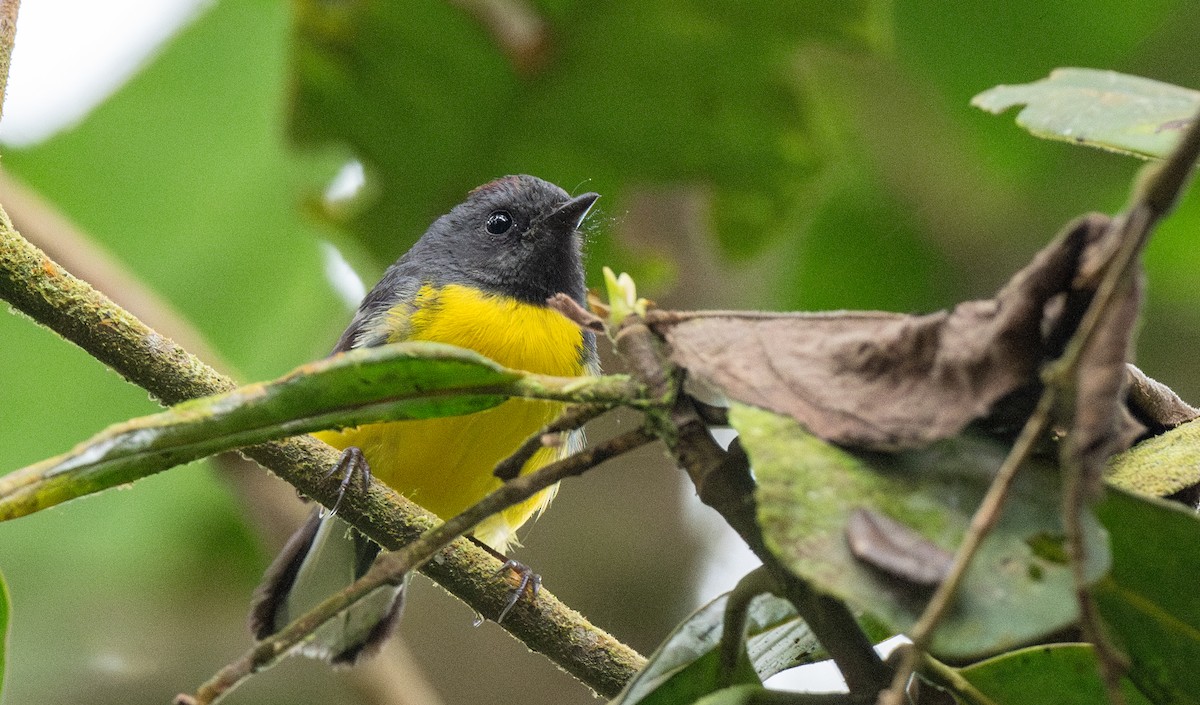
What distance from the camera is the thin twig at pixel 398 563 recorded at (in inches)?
47.0

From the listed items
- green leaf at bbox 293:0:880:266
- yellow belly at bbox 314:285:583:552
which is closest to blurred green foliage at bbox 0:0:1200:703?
green leaf at bbox 293:0:880:266

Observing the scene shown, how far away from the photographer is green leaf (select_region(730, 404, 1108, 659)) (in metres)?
1.03

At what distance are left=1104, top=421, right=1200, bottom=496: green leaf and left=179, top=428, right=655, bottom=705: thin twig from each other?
59cm

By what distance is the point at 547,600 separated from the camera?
1982 millimetres

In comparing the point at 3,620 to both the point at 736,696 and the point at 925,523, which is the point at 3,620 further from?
the point at 925,523

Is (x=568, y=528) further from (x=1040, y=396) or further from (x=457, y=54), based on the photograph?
(x=1040, y=396)

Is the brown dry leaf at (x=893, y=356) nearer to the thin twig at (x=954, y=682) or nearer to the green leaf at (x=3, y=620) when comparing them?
the thin twig at (x=954, y=682)

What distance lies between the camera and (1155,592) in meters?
1.25

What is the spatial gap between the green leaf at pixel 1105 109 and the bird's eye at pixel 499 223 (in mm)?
2798

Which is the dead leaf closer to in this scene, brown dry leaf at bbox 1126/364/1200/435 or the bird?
brown dry leaf at bbox 1126/364/1200/435

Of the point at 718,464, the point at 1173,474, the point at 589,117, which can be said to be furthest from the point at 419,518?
the point at 589,117

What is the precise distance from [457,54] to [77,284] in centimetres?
261

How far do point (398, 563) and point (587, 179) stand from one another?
130 inches

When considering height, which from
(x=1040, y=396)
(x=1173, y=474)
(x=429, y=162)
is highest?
(x=429, y=162)
